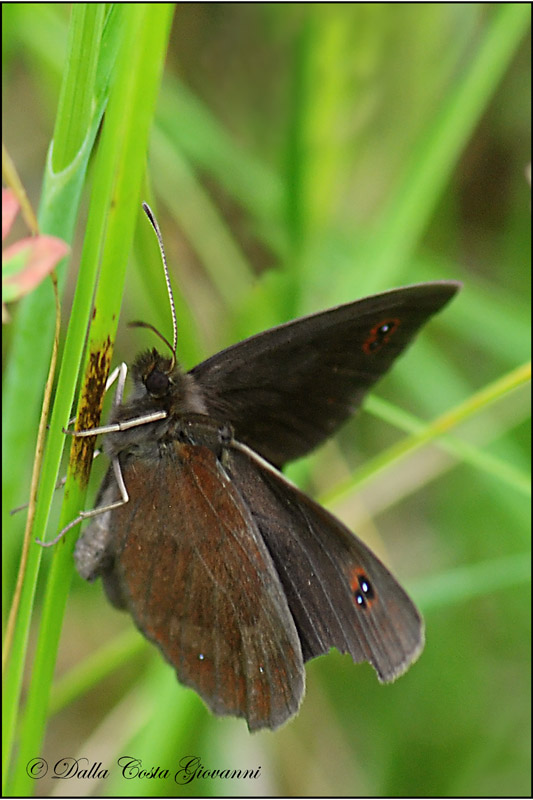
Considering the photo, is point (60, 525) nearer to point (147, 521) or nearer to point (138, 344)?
point (147, 521)

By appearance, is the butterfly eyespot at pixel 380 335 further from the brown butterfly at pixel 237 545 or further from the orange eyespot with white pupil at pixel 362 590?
the orange eyespot with white pupil at pixel 362 590

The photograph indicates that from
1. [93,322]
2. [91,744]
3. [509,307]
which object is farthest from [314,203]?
[91,744]

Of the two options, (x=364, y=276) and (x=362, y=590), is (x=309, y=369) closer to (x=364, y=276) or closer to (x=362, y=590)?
(x=362, y=590)

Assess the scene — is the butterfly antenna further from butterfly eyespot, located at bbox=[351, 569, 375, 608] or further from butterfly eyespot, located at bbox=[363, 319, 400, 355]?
butterfly eyespot, located at bbox=[351, 569, 375, 608]

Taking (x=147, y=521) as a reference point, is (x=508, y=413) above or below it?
below

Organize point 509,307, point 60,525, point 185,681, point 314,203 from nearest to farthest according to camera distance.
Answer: point 60,525 < point 185,681 < point 314,203 < point 509,307

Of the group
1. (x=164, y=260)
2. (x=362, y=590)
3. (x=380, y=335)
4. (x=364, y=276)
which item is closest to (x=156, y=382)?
(x=164, y=260)
